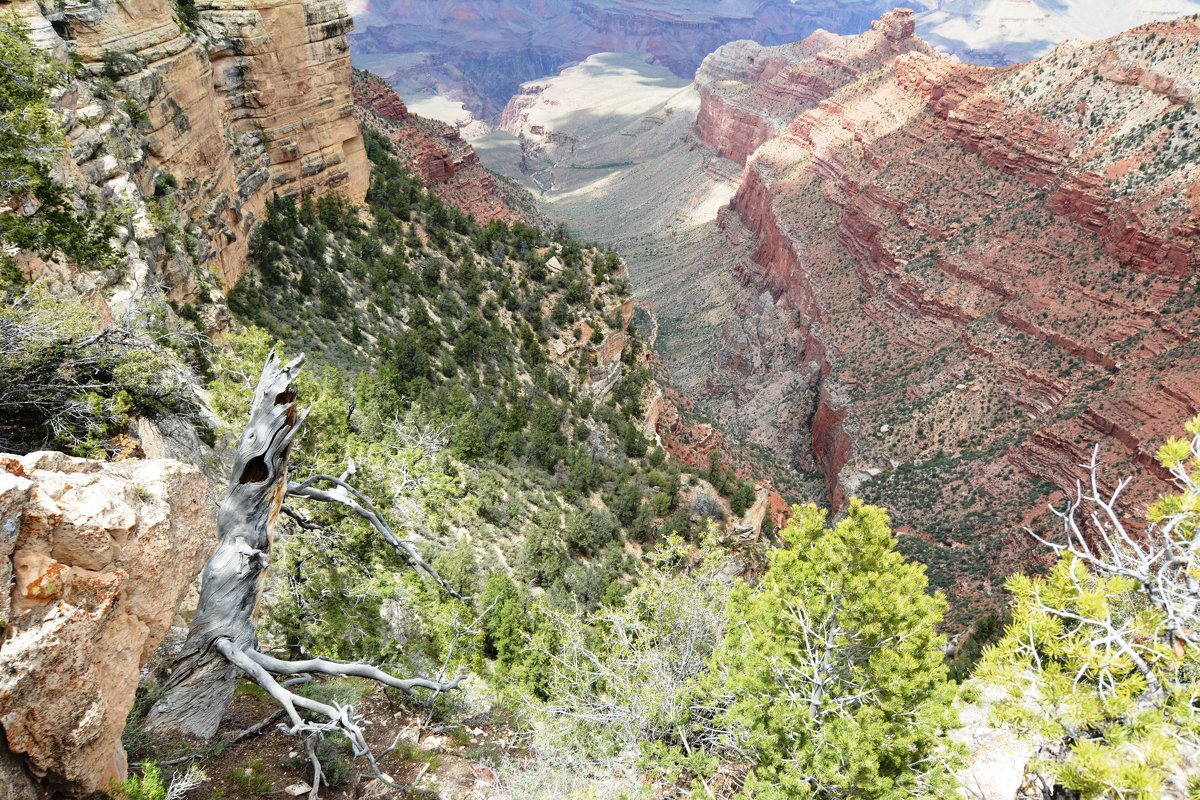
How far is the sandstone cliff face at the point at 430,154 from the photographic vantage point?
164 ft

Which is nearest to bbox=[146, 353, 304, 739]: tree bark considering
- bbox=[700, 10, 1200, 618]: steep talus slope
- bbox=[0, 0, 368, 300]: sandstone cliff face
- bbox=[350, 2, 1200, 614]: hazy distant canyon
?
bbox=[0, 0, 368, 300]: sandstone cliff face

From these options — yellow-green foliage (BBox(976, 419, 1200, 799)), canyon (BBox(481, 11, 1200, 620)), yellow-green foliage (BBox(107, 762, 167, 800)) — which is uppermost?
yellow-green foliage (BBox(107, 762, 167, 800))

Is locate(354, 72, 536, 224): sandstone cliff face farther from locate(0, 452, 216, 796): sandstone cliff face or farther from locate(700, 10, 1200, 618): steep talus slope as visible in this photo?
locate(0, 452, 216, 796): sandstone cliff face

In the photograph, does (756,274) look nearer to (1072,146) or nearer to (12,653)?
(1072,146)

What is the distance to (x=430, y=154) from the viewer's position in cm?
5122

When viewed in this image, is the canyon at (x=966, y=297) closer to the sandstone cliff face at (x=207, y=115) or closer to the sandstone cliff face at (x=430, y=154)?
the sandstone cliff face at (x=430, y=154)

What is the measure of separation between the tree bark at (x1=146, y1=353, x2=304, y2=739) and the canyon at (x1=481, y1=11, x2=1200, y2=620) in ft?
125

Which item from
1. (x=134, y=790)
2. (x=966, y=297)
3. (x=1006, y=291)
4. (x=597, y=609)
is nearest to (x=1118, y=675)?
(x=134, y=790)

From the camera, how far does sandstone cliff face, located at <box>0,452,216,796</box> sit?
4988 millimetres

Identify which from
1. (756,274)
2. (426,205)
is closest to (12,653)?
(426,205)

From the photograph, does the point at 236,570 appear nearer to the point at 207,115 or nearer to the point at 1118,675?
the point at 1118,675

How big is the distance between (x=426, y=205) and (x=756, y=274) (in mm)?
59597

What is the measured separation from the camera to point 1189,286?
42875 millimetres

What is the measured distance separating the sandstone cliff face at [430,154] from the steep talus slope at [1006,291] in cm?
3605
